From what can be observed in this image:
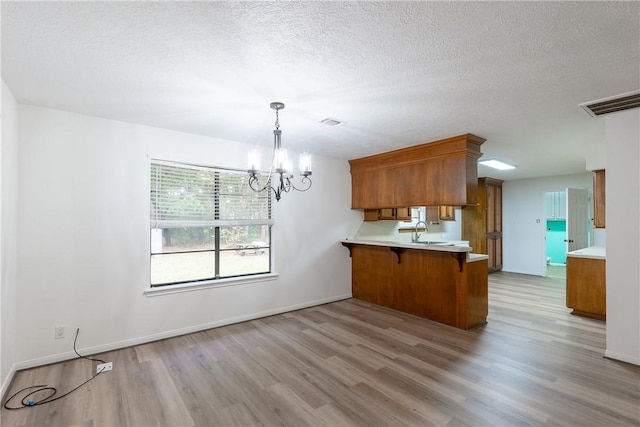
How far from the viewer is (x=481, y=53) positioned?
77.4 inches

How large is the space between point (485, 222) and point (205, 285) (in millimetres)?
6440

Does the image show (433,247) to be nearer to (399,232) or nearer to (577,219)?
(399,232)

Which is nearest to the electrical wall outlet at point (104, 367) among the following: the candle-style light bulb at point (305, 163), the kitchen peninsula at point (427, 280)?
the candle-style light bulb at point (305, 163)

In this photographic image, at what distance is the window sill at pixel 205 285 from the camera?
11.6ft

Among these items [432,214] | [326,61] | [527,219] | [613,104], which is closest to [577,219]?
[527,219]

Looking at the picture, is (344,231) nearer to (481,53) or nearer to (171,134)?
(171,134)

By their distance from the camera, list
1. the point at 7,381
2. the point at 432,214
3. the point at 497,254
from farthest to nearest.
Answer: the point at 497,254 < the point at 432,214 < the point at 7,381

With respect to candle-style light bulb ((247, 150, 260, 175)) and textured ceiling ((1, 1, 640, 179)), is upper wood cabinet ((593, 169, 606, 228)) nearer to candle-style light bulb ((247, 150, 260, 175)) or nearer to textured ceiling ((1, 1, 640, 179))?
textured ceiling ((1, 1, 640, 179))

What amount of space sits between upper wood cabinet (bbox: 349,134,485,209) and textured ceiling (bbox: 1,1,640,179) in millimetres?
612

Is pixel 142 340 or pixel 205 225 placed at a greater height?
pixel 205 225

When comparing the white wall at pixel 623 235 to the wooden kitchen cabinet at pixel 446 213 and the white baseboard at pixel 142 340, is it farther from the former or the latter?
the white baseboard at pixel 142 340

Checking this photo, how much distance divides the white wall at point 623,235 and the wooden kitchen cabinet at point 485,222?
13.9 ft

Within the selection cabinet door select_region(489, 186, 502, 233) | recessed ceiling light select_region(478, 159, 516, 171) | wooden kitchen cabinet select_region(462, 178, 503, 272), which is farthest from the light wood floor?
cabinet door select_region(489, 186, 502, 233)

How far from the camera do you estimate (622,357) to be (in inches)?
116
